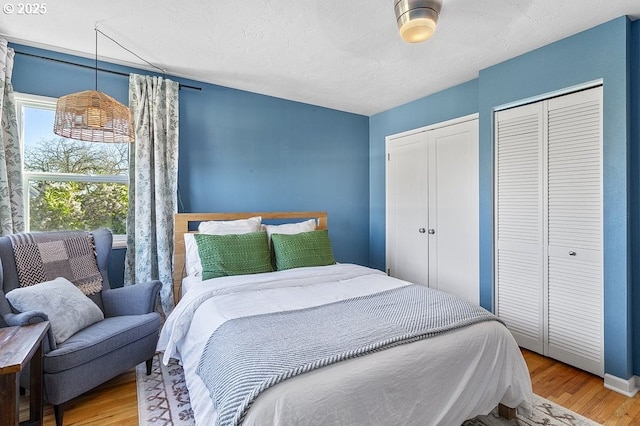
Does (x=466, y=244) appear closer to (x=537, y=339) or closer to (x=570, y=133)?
(x=537, y=339)

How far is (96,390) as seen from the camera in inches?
81.3

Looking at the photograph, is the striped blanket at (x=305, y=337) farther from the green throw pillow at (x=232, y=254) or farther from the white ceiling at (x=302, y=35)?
the white ceiling at (x=302, y=35)

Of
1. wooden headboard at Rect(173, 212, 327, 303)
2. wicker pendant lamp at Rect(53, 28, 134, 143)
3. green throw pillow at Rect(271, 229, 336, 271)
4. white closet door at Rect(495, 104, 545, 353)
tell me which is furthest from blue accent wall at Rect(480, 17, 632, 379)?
wicker pendant lamp at Rect(53, 28, 134, 143)

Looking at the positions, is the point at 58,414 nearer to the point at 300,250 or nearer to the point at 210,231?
the point at 210,231

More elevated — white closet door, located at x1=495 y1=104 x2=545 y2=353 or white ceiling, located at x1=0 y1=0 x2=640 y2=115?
white ceiling, located at x1=0 y1=0 x2=640 y2=115

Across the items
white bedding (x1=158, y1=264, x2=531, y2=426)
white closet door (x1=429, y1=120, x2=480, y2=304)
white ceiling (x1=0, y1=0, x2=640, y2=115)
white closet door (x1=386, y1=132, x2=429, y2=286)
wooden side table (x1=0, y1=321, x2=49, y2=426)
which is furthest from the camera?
white closet door (x1=386, y1=132, x2=429, y2=286)

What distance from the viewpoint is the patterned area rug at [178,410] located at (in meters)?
1.76

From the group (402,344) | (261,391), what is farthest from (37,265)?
(402,344)

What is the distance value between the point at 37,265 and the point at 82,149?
1.13 metres

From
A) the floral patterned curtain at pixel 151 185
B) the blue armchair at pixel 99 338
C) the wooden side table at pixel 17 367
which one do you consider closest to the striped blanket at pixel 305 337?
the wooden side table at pixel 17 367

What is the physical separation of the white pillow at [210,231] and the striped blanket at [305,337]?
3.97 feet

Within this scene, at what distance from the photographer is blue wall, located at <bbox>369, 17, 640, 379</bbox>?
82.6 inches

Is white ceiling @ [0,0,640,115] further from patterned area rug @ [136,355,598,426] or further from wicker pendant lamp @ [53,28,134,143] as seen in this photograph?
patterned area rug @ [136,355,598,426]

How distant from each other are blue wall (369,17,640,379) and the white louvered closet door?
67 millimetres
